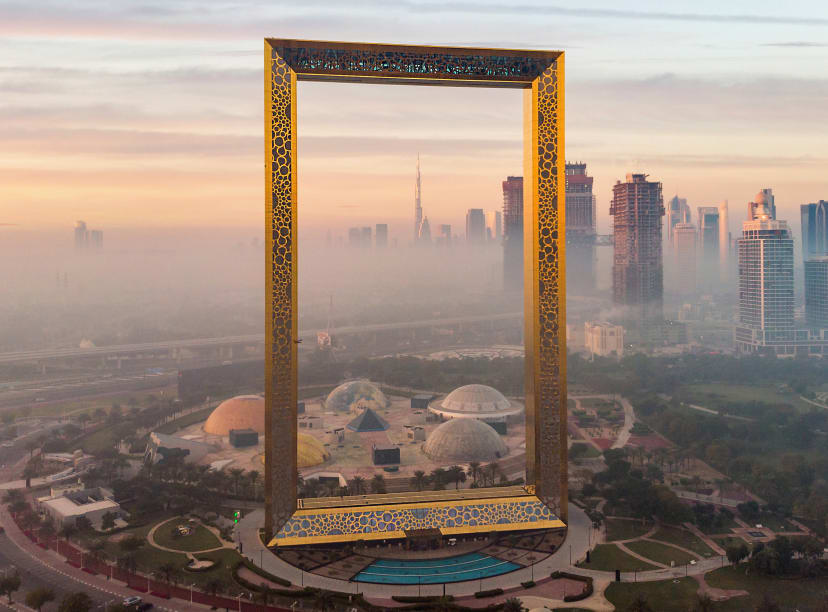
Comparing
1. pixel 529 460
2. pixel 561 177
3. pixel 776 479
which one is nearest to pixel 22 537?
pixel 529 460

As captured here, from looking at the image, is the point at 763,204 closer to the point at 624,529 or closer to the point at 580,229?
the point at 580,229

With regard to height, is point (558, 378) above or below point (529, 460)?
above

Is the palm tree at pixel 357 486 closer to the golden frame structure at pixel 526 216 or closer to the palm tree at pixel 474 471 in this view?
the palm tree at pixel 474 471

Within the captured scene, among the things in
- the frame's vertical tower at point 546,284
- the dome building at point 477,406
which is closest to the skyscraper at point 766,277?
the dome building at point 477,406

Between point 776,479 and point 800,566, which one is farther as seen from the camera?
point 776,479

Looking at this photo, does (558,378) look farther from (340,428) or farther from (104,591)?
(340,428)

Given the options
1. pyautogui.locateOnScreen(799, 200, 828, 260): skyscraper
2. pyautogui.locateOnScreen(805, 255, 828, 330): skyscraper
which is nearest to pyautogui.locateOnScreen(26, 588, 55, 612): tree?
pyautogui.locateOnScreen(805, 255, 828, 330): skyscraper
